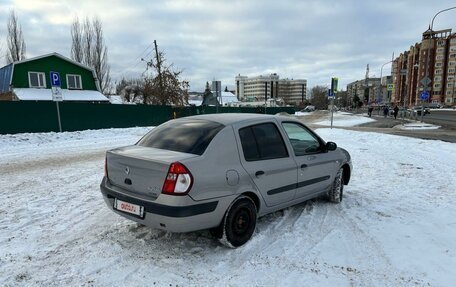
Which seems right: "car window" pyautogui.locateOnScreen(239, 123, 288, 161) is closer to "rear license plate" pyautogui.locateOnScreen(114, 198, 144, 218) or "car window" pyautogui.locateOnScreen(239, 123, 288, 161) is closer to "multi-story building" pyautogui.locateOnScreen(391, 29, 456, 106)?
"rear license plate" pyautogui.locateOnScreen(114, 198, 144, 218)

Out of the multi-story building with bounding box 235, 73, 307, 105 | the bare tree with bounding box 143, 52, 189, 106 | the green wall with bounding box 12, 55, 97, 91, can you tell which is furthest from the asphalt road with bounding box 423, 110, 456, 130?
the multi-story building with bounding box 235, 73, 307, 105

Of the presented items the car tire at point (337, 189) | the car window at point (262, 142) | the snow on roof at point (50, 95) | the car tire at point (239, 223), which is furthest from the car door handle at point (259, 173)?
the snow on roof at point (50, 95)

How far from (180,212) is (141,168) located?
70 cm

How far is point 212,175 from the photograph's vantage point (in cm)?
367

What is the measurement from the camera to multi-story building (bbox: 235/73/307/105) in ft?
474

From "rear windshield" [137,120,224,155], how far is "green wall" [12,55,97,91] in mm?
31201

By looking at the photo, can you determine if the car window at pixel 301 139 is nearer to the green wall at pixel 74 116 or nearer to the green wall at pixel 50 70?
the green wall at pixel 74 116

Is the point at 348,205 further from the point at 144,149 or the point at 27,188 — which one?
the point at 27,188

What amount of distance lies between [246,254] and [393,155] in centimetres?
902

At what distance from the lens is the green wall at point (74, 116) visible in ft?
52.5

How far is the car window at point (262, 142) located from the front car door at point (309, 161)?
0.29m

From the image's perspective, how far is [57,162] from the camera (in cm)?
984

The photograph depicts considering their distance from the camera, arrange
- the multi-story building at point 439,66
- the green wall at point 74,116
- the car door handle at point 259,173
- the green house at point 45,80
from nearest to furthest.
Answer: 1. the car door handle at point 259,173
2. the green wall at point 74,116
3. the green house at point 45,80
4. the multi-story building at point 439,66

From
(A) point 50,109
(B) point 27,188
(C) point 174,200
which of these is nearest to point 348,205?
(C) point 174,200
